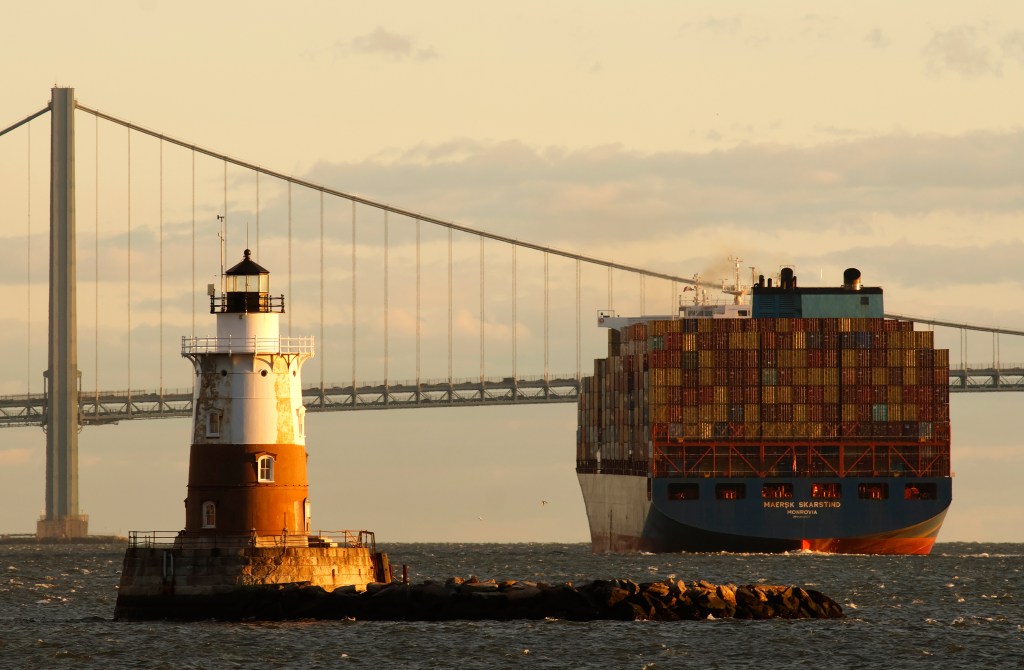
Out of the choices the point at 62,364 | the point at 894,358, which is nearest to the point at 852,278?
the point at 894,358

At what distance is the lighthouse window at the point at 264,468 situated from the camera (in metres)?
40.1

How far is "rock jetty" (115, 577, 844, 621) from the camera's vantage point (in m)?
40.7

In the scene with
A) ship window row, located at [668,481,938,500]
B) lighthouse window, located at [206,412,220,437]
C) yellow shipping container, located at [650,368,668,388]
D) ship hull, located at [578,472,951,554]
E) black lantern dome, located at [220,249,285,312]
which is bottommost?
ship hull, located at [578,472,951,554]

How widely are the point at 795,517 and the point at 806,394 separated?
486cm

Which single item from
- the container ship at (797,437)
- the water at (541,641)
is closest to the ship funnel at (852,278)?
the container ship at (797,437)

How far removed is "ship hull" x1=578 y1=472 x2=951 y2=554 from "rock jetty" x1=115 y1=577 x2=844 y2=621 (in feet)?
108

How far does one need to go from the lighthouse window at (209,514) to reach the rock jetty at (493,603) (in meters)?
1.37

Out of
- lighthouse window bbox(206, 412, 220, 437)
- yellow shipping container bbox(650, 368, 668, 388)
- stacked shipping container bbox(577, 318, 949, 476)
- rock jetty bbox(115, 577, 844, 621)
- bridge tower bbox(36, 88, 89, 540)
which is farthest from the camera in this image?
bridge tower bbox(36, 88, 89, 540)

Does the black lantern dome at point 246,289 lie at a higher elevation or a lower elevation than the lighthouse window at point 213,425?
higher

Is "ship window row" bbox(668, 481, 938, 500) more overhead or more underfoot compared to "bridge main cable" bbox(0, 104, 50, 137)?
more underfoot

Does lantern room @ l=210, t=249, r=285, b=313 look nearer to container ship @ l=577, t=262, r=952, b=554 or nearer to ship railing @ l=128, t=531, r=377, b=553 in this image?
ship railing @ l=128, t=531, r=377, b=553

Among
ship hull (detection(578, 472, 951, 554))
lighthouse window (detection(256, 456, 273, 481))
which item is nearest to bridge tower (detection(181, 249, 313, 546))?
lighthouse window (detection(256, 456, 273, 481))

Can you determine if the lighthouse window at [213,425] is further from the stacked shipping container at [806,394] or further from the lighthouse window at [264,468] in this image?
the stacked shipping container at [806,394]

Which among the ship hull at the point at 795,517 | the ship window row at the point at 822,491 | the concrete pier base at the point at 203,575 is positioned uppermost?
the concrete pier base at the point at 203,575
